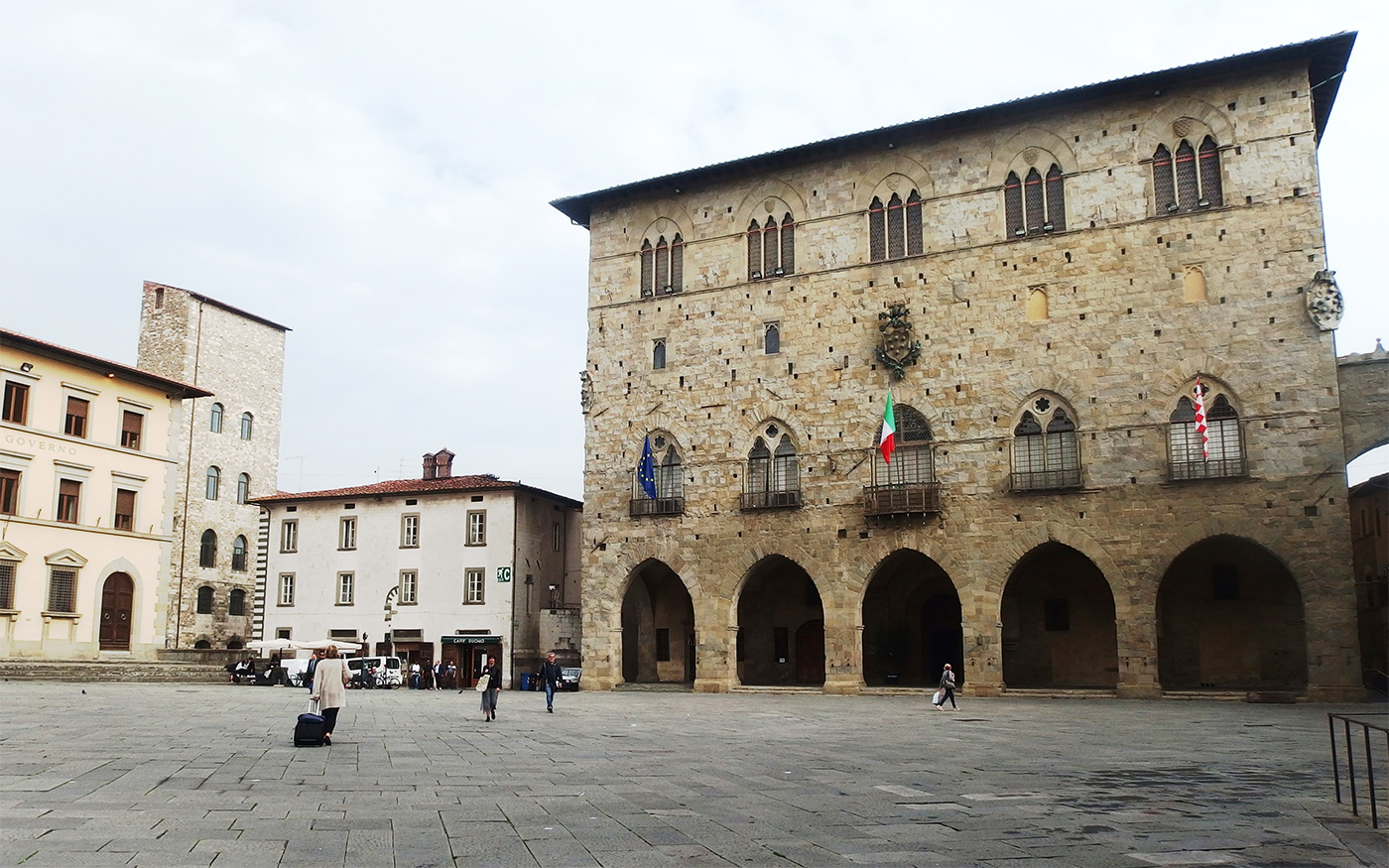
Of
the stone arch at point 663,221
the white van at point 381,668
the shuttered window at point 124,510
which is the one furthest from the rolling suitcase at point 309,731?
the shuttered window at point 124,510

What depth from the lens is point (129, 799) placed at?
31.6 feet

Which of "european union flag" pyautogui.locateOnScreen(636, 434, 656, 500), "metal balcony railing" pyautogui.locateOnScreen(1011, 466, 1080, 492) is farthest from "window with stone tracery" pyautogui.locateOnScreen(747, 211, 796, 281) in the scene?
"metal balcony railing" pyautogui.locateOnScreen(1011, 466, 1080, 492)

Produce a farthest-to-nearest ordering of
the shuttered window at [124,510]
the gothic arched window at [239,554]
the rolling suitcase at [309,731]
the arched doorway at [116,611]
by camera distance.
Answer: the gothic arched window at [239,554], the shuttered window at [124,510], the arched doorway at [116,611], the rolling suitcase at [309,731]

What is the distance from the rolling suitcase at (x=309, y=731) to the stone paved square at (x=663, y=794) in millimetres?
200

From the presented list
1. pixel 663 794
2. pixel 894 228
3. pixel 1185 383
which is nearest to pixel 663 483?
pixel 894 228

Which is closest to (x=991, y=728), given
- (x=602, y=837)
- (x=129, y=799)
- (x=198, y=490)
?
(x=602, y=837)

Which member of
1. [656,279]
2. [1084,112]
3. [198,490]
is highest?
[1084,112]

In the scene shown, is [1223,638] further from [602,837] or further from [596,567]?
[602,837]

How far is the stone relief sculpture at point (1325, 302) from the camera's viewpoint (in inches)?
1113

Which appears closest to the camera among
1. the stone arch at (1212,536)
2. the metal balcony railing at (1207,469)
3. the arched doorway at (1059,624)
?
the stone arch at (1212,536)

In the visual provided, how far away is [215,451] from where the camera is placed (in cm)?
5219

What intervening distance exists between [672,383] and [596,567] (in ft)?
21.3

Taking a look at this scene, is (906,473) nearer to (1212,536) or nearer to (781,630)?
(781,630)

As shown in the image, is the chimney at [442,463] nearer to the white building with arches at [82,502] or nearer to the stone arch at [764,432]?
the white building with arches at [82,502]
